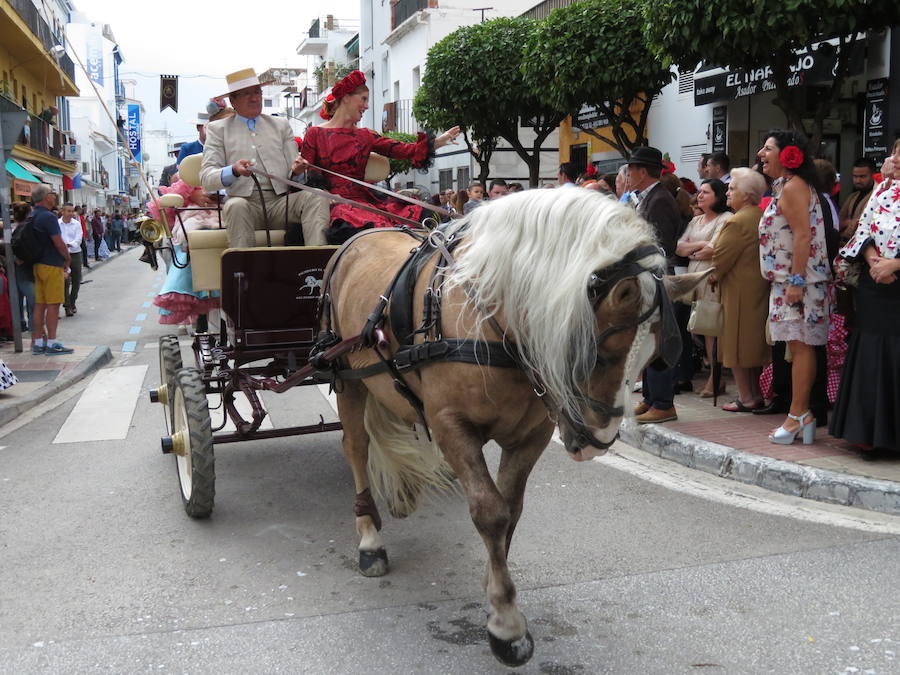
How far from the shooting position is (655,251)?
2.90 m

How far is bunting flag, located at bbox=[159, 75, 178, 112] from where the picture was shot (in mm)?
24562

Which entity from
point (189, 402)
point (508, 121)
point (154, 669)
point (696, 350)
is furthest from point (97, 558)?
point (508, 121)

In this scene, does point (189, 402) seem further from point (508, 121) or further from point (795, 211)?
point (508, 121)

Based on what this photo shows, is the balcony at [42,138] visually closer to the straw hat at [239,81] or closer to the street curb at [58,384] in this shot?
the street curb at [58,384]

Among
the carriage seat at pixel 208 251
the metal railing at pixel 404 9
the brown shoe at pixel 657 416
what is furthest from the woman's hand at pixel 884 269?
the metal railing at pixel 404 9

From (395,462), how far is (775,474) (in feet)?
7.78

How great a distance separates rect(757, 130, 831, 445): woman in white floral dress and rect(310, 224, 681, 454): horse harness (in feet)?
9.95

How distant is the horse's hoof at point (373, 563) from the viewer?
404cm

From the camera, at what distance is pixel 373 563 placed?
13.3 ft

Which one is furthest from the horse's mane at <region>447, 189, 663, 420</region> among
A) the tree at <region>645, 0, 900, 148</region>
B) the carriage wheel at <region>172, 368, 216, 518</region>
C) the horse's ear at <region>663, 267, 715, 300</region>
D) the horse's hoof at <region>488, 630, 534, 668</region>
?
the tree at <region>645, 0, 900, 148</region>

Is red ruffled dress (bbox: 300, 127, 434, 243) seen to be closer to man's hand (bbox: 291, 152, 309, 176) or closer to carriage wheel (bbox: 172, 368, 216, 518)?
man's hand (bbox: 291, 152, 309, 176)

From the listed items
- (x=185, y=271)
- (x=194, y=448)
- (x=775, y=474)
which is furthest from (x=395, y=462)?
(x=185, y=271)

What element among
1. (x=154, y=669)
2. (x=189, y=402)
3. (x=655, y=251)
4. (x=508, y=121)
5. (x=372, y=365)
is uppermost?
(x=508, y=121)

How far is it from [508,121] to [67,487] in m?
16.0
